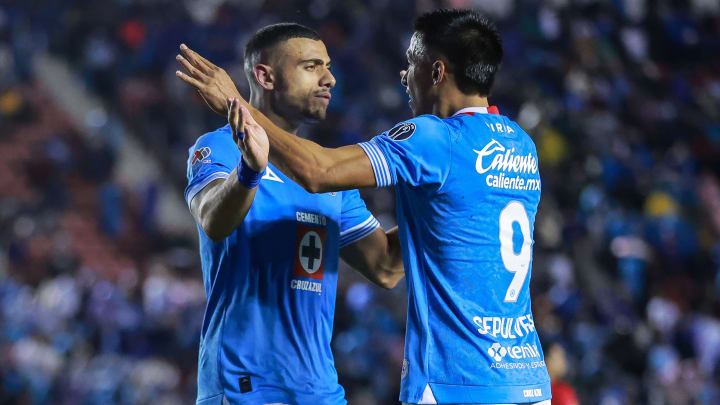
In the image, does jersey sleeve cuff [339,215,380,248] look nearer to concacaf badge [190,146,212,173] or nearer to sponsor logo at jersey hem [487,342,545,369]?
concacaf badge [190,146,212,173]

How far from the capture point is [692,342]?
10.6 meters

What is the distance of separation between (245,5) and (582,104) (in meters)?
5.60

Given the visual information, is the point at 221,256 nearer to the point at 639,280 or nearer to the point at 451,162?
the point at 451,162

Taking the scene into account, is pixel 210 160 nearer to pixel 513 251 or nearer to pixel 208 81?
pixel 208 81

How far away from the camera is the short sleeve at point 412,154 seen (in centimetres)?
341

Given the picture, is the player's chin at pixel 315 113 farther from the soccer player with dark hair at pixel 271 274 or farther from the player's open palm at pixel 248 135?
the player's open palm at pixel 248 135

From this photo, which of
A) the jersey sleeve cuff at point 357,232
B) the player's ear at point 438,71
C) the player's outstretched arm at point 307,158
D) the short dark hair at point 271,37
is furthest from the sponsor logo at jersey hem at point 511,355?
the short dark hair at point 271,37

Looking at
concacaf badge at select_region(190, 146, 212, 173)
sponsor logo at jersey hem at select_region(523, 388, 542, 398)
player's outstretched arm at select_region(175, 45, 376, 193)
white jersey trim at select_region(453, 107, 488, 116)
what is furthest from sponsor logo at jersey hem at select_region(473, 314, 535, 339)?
concacaf badge at select_region(190, 146, 212, 173)

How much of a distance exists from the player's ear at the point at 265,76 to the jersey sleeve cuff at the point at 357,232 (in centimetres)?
73

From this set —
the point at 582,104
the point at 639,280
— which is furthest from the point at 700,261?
the point at 582,104

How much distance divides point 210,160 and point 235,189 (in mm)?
522

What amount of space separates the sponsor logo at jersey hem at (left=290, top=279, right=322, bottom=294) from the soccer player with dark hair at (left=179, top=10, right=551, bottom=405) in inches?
25.3

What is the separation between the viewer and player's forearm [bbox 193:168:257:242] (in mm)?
3562

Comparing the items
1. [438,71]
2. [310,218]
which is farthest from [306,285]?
[438,71]
